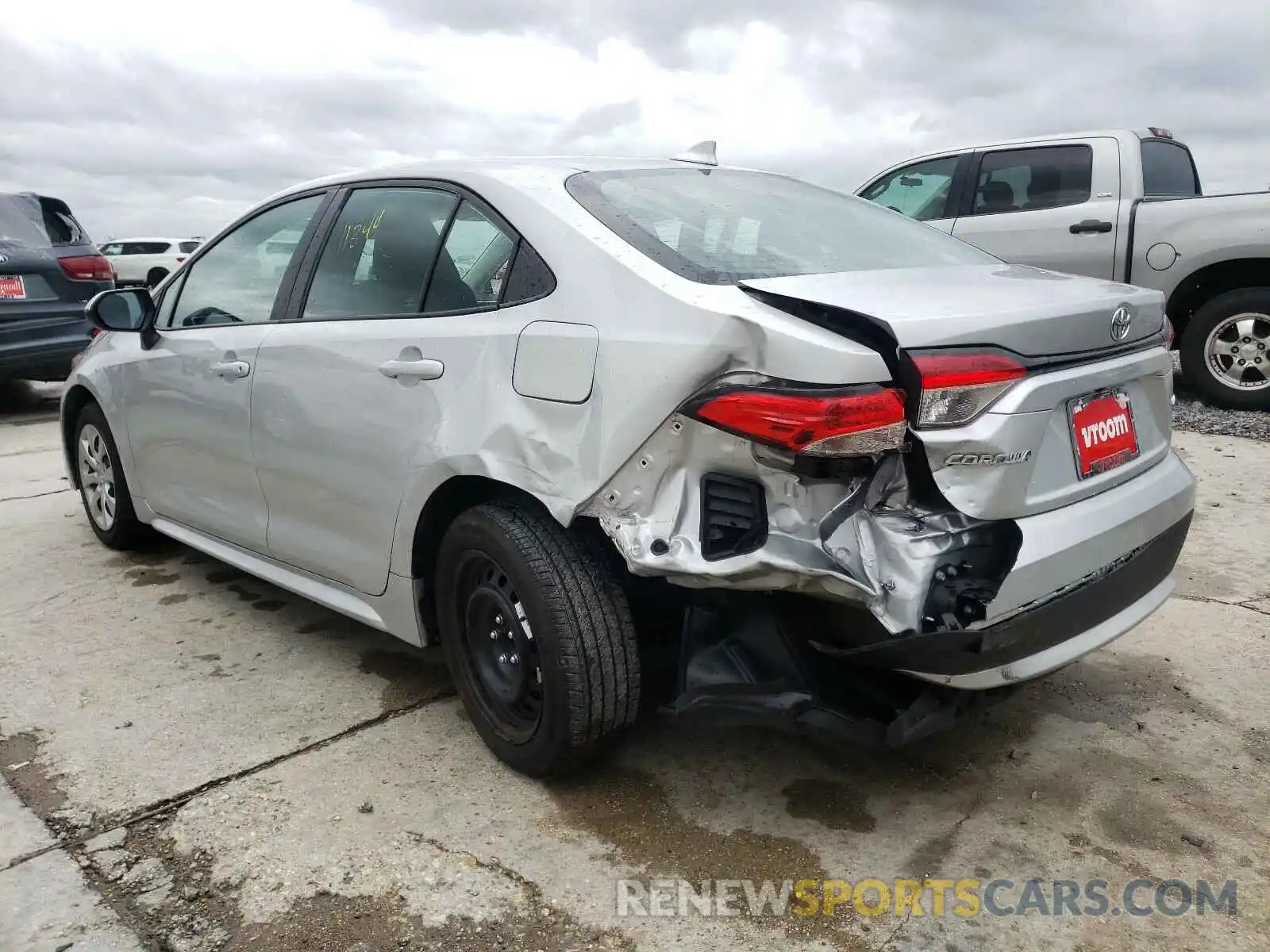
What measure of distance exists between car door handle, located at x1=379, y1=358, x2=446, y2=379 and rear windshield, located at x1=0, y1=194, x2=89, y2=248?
7.06 meters

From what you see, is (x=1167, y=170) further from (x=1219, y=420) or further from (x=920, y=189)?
(x=1219, y=420)

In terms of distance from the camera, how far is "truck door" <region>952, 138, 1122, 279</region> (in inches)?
268

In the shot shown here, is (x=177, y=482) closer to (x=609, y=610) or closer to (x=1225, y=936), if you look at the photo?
(x=609, y=610)

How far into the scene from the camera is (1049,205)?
7.02m

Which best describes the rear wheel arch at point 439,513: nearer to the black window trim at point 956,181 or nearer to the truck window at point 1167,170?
the black window trim at point 956,181

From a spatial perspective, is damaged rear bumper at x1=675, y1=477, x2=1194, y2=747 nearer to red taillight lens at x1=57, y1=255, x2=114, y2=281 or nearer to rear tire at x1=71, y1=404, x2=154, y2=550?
rear tire at x1=71, y1=404, x2=154, y2=550

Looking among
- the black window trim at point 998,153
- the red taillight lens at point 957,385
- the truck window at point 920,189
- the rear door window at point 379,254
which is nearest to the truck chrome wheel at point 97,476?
the rear door window at point 379,254

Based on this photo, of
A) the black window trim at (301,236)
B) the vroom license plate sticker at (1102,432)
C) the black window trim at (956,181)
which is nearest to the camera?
the vroom license plate sticker at (1102,432)

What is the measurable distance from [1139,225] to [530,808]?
5979mm

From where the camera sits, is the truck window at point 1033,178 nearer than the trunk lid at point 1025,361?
No

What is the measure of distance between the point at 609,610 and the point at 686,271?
0.79 m

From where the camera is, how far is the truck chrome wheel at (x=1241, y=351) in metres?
6.44

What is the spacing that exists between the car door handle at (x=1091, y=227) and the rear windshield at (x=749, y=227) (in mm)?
4280

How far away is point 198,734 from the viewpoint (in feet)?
9.49
